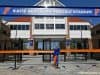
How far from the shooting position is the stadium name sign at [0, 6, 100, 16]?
26.7 m

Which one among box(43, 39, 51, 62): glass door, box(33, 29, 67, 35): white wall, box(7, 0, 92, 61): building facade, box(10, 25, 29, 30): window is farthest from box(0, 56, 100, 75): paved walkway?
box(10, 25, 29, 30): window

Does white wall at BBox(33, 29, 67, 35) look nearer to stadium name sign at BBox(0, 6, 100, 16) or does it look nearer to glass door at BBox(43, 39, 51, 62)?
glass door at BBox(43, 39, 51, 62)

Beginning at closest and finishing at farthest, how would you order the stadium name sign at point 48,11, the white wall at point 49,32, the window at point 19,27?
1. the stadium name sign at point 48,11
2. the white wall at point 49,32
3. the window at point 19,27

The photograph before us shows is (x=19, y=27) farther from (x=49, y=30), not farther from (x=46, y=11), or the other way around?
(x=46, y=11)

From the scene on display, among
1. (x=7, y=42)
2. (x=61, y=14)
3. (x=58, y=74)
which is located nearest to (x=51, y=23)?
(x=7, y=42)

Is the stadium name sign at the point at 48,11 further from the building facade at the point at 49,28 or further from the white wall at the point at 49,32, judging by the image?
the white wall at the point at 49,32

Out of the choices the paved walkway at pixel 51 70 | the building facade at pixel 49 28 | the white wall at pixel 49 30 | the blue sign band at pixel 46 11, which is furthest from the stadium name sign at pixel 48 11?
the white wall at pixel 49 30

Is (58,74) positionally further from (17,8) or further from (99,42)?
(99,42)

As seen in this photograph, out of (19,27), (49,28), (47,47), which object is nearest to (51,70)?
Result: (47,47)

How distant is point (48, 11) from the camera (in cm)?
2722

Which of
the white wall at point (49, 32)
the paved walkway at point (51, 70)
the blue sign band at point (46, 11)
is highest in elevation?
the blue sign band at point (46, 11)

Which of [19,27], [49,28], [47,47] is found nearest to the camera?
[47,47]

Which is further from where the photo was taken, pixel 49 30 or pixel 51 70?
pixel 49 30

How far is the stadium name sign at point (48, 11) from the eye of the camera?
26672mm
